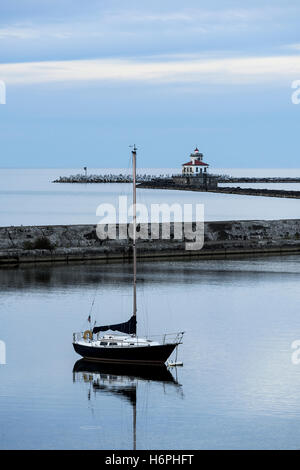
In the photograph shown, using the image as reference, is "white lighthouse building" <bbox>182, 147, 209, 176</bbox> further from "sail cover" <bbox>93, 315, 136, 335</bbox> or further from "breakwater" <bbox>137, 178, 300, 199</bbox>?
"sail cover" <bbox>93, 315, 136, 335</bbox>

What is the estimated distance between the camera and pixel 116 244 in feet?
161

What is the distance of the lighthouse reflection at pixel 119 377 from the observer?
67.8 feet

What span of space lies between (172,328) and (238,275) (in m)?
14.9

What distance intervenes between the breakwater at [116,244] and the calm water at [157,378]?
8.67 meters

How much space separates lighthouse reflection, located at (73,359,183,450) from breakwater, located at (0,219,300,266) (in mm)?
23587

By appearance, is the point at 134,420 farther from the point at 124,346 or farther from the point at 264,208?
the point at 264,208

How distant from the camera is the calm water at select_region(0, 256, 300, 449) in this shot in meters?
17.5

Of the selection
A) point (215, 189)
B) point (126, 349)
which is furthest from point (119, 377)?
point (215, 189)

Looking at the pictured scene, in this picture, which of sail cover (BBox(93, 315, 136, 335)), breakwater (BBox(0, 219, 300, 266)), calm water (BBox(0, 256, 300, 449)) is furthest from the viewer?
breakwater (BBox(0, 219, 300, 266))

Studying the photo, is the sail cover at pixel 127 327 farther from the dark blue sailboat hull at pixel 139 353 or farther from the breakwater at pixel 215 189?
the breakwater at pixel 215 189

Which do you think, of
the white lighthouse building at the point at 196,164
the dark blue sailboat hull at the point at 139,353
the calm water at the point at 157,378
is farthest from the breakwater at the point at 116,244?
the white lighthouse building at the point at 196,164

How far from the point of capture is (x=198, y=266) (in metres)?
45.9

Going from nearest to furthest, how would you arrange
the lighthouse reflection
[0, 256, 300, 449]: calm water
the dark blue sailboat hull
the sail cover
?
[0, 256, 300, 449]: calm water, the lighthouse reflection, the dark blue sailboat hull, the sail cover

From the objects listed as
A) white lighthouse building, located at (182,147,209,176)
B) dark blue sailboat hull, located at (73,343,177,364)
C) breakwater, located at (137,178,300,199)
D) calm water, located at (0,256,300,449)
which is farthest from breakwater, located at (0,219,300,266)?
white lighthouse building, located at (182,147,209,176)
